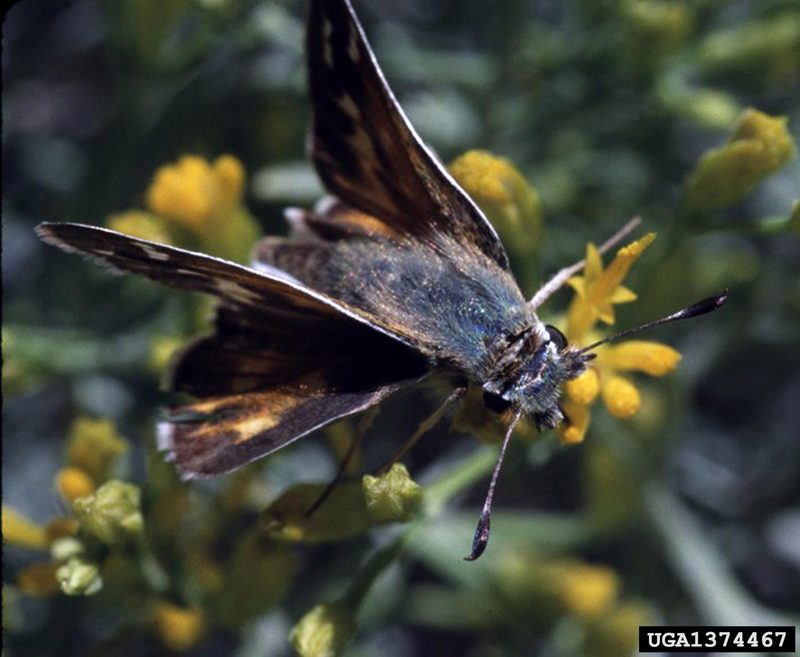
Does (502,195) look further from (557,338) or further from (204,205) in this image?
(204,205)

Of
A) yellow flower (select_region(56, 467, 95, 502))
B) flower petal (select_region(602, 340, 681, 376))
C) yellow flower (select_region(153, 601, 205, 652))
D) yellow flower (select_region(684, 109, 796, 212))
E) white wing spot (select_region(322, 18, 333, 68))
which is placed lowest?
yellow flower (select_region(153, 601, 205, 652))

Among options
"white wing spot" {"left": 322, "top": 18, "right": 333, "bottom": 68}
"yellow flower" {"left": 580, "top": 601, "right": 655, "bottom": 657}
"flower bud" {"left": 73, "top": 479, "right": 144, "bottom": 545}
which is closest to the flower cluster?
"white wing spot" {"left": 322, "top": 18, "right": 333, "bottom": 68}

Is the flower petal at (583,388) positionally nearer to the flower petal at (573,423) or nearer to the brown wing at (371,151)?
the flower petal at (573,423)

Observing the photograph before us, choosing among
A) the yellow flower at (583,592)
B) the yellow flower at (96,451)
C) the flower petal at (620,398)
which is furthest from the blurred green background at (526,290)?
the flower petal at (620,398)

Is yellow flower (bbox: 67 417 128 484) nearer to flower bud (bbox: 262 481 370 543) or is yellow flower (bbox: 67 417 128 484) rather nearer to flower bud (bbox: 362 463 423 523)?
flower bud (bbox: 262 481 370 543)

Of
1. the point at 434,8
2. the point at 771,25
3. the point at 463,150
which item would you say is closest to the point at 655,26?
the point at 771,25

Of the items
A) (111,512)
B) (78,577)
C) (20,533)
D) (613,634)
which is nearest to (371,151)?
(111,512)
